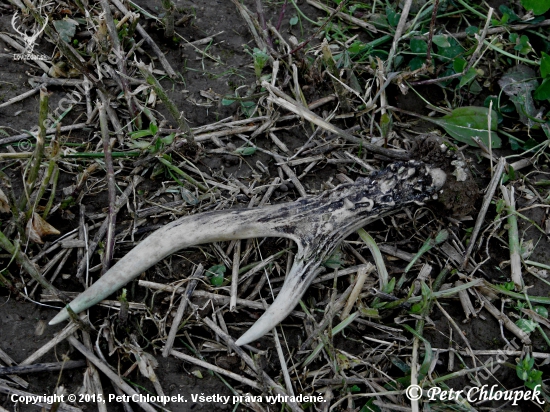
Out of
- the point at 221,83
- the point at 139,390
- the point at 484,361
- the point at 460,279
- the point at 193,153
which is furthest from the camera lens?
the point at 221,83

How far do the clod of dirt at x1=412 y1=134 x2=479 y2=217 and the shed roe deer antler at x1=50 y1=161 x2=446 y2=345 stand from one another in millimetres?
41

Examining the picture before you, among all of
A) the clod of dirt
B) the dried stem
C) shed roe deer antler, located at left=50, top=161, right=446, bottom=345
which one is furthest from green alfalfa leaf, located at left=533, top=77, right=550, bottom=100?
the dried stem

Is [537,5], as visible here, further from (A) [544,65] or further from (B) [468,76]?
(B) [468,76]

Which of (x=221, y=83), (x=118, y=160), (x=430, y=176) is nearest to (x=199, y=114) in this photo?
(x=221, y=83)

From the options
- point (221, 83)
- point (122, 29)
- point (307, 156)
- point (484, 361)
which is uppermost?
point (122, 29)

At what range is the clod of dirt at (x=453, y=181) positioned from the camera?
2203mm

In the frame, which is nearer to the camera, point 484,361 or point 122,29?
point 484,361

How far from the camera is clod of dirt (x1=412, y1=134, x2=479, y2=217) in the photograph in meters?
2.20

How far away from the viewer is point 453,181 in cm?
221

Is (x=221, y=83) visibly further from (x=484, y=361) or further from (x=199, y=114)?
(x=484, y=361)

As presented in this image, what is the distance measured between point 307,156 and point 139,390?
128 cm

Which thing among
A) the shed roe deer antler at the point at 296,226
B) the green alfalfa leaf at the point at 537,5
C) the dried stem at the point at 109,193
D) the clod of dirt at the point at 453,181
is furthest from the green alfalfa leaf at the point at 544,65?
the dried stem at the point at 109,193

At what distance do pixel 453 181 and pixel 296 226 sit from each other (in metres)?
0.73

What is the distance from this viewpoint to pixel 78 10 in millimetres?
2672
